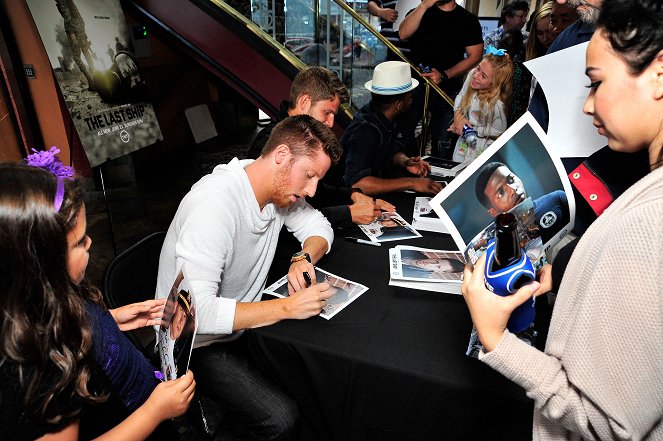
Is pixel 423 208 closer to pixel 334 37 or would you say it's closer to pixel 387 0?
pixel 334 37

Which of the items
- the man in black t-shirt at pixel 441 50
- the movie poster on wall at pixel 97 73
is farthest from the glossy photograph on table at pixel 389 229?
the movie poster on wall at pixel 97 73

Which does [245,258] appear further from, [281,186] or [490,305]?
[490,305]

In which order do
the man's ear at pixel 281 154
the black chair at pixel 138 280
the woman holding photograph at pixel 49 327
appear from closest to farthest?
the woman holding photograph at pixel 49 327
the black chair at pixel 138 280
the man's ear at pixel 281 154

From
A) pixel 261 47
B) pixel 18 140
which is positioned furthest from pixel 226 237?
pixel 261 47

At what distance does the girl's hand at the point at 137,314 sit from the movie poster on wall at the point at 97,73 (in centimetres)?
221

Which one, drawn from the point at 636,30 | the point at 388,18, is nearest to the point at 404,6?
the point at 388,18

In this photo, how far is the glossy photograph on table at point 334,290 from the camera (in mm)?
1316

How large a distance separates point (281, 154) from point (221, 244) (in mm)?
406

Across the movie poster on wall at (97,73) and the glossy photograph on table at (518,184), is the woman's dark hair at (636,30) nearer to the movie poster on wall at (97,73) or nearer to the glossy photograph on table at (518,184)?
the glossy photograph on table at (518,184)

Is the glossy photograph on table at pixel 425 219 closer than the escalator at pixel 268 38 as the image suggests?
Yes

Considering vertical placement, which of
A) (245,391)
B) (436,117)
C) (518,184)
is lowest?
(245,391)

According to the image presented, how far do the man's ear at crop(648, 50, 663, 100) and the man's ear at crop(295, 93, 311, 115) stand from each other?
1.78 metres

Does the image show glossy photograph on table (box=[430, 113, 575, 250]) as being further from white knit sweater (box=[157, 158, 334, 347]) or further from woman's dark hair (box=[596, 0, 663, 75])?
white knit sweater (box=[157, 158, 334, 347])

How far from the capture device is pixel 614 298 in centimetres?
64
